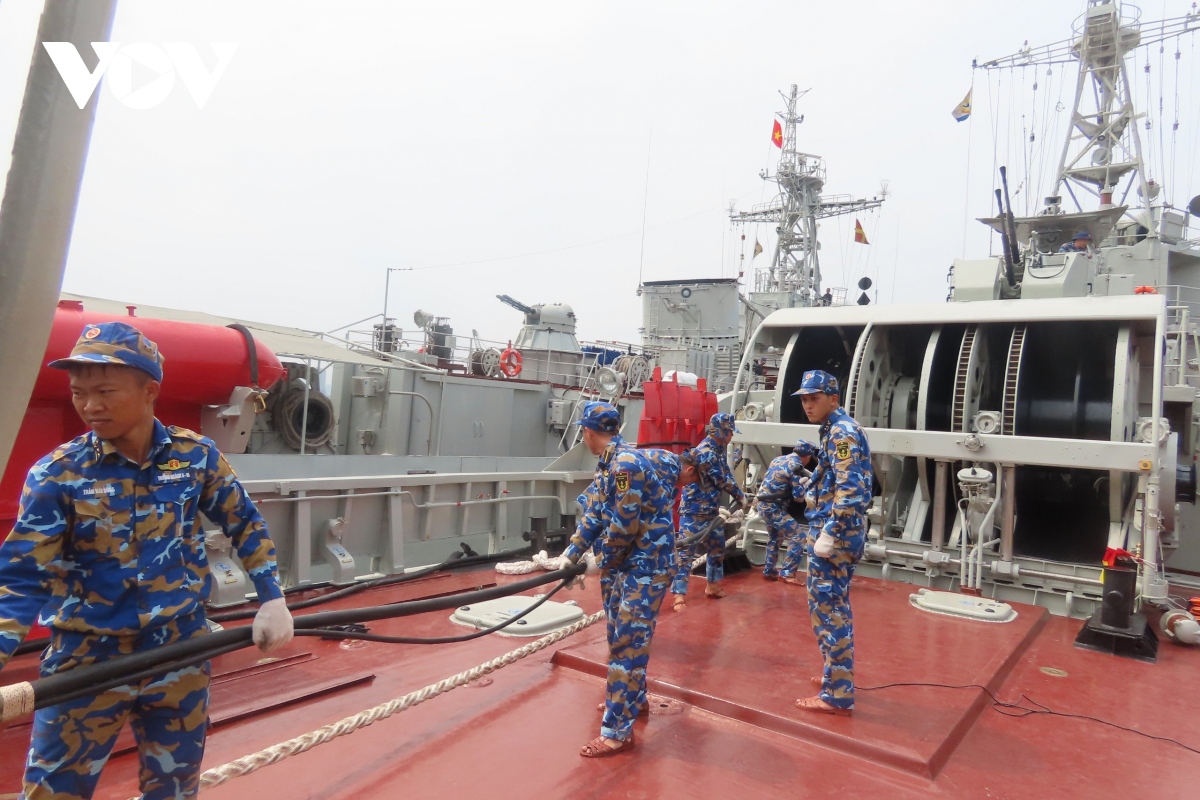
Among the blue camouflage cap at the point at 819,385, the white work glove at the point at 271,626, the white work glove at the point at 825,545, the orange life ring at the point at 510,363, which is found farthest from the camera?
the orange life ring at the point at 510,363

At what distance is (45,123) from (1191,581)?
8.55m

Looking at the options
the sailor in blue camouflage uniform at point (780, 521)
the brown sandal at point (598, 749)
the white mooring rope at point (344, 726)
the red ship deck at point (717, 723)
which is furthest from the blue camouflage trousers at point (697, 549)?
the brown sandal at point (598, 749)

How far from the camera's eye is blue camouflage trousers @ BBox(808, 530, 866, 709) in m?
3.52

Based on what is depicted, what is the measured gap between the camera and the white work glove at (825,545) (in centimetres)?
348

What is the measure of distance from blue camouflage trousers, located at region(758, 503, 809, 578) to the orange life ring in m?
7.44

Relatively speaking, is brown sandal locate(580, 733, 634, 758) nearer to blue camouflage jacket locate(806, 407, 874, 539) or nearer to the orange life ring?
blue camouflage jacket locate(806, 407, 874, 539)

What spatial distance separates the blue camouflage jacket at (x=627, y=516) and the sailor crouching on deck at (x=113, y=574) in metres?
1.57

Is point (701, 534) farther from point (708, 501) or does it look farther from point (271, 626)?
point (271, 626)

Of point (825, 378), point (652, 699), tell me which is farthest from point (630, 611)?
point (825, 378)

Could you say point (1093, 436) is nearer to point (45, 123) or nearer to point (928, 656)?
point (928, 656)

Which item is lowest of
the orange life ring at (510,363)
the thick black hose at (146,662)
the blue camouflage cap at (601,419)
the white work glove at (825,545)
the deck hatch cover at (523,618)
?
the deck hatch cover at (523,618)

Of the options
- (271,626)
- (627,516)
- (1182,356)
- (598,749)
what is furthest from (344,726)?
(1182,356)

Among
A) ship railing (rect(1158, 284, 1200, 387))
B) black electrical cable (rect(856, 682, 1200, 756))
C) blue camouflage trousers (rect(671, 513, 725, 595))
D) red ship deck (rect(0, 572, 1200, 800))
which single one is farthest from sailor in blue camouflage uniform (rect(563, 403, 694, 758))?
ship railing (rect(1158, 284, 1200, 387))

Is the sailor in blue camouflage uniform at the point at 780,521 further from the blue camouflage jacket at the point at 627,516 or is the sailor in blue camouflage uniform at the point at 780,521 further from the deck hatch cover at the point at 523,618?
the blue camouflage jacket at the point at 627,516
